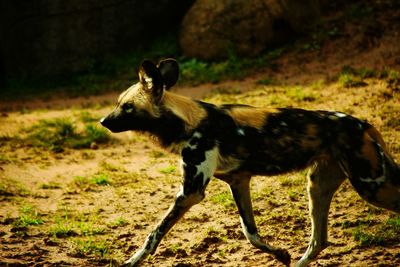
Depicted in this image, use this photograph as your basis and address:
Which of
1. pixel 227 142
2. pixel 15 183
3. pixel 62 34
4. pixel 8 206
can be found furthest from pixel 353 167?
pixel 62 34

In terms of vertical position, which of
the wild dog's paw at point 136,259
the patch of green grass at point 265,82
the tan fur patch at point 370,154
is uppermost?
the tan fur patch at point 370,154

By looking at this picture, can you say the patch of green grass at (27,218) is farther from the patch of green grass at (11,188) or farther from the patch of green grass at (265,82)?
the patch of green grass at (265,82)

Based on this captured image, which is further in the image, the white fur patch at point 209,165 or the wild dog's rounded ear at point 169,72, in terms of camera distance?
the wild dog's rounded ear at point 169,72

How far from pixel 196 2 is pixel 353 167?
24.6 feet

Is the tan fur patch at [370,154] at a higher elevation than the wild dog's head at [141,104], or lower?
lower

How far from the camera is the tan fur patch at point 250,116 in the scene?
11.2ft

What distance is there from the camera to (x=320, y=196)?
A: 137 inches

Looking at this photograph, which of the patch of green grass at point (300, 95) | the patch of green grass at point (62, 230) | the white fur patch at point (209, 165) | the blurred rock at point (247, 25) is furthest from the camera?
the blurred rock at point (247, 25)

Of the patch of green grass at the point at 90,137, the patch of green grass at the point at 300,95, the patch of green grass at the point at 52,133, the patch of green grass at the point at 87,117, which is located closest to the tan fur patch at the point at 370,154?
the patch of green grass at the point at 300,95

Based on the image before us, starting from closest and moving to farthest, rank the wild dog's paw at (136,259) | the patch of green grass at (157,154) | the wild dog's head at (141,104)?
the wild dog's paw at (136,259) < the wild dog's head at (141,104) < the patch of green grass at (157,154)

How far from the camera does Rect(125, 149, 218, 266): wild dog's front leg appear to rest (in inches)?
126

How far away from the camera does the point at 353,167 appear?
10.5 ft

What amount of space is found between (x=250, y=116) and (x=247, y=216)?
2.07 feet

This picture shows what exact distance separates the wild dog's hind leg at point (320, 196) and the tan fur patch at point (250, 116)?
43cm
